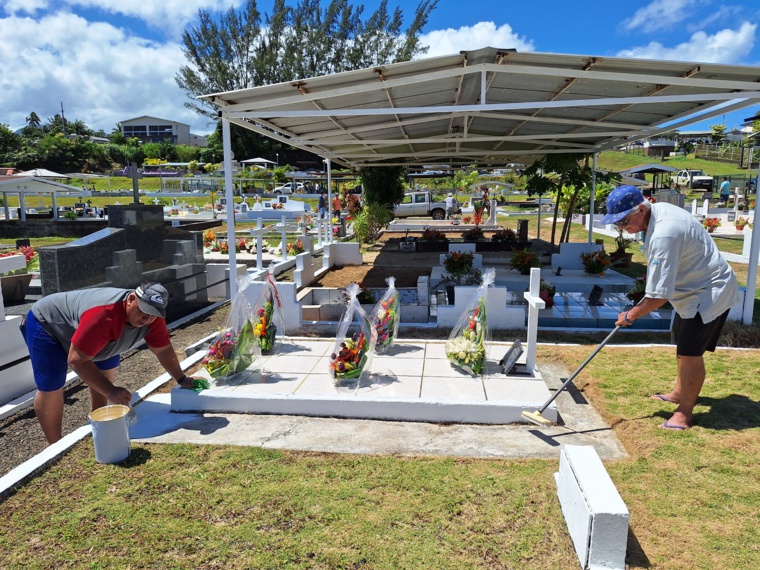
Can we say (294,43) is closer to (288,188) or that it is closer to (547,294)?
(288,188)

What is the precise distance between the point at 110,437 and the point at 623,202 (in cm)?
421

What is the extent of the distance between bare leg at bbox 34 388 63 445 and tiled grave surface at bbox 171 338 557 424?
931 millimetres

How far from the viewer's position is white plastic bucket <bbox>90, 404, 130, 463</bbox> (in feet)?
12.1

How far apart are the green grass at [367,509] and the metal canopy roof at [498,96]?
12.8ft

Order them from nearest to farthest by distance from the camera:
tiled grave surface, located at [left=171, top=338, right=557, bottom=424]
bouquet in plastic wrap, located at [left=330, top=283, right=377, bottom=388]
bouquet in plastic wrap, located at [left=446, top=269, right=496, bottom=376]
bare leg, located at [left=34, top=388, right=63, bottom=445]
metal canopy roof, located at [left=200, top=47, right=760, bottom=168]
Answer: bare leg, located at [left=34, top=388, right=63, bottom=445] < tiled grave surface, located at [left=171, top=338, right=557, bottom=424] < bouquet in plastic wrap, located at [left=330, top=283, right=377, bottom=388] < bouquet in plastic wrap, located at [left=446, top=269, right=496, bottom=376] < metal canopy roof, located at [left=200, top=47, right=760, bottom=168]

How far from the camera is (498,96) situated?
314 inches

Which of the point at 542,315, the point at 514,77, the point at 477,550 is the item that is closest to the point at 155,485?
the point at 477,550

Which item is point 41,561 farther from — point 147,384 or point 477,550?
point 147,384

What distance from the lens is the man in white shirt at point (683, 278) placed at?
3.82m

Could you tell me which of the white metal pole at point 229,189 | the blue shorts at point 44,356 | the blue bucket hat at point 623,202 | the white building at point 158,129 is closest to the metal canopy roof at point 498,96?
the white metal pole at point 229,189

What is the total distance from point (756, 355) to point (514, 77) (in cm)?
438

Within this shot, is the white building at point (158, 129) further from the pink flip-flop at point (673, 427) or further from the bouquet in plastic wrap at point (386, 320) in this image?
the pink flip-flop at point (673, 427)

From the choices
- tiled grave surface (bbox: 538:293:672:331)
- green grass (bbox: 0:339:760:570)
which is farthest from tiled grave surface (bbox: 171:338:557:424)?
tiled grave surface (bbox: 538:293:672:331)

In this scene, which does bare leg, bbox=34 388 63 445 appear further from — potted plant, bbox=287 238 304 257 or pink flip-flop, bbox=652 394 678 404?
potted plant, bbox=287 238 304 257
